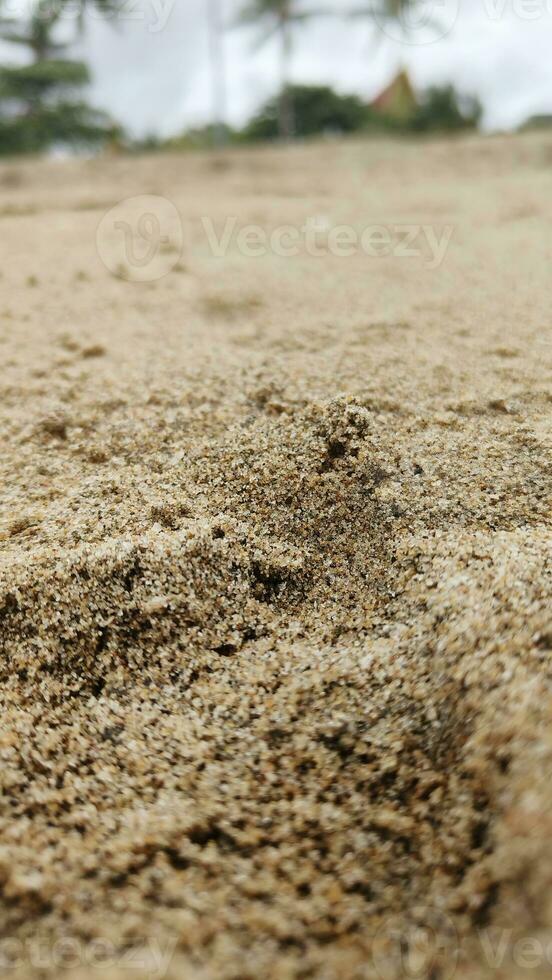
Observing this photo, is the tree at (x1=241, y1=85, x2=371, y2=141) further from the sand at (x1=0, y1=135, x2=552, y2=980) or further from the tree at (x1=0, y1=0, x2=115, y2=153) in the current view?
the sand at (x1=0, y1=135, x2=552, y2=980)

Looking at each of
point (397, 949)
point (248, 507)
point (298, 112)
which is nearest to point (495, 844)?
point (397, 949)

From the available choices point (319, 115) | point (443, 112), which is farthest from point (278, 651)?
point (319, 115)

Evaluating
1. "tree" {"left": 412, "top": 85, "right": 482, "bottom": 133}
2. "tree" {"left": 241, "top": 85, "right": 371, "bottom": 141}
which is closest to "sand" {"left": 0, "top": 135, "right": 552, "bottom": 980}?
"tree" {"left": 412, "top": 85, "right": 482, "bottom": 133}

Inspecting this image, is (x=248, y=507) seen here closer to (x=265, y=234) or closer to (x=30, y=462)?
(x=30, y=462)

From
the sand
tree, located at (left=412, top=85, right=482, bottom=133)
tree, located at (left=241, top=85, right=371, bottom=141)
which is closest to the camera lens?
the sand

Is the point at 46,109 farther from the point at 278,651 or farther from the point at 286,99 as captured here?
the point at 278,651

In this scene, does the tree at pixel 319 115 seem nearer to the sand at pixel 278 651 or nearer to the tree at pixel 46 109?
the tree at pixel 46 109
